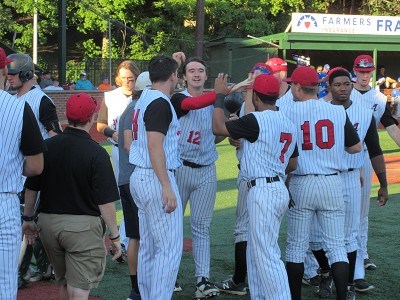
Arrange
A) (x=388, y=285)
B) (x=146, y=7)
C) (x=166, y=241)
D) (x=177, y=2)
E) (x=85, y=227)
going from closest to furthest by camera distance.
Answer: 1. (x=85, y=227)
2. (x=166, y=241)
3. (x=388, y=285)
4. (x=177, y=2)
5. (x=146, y=7)

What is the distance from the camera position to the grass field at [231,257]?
6793mm

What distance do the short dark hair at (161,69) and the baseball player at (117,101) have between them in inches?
74.5

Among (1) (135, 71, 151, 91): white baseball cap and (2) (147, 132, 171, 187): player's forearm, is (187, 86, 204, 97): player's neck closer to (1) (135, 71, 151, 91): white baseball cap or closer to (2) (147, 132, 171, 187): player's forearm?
(1) (135, 71, 151, 91): white baseball cap

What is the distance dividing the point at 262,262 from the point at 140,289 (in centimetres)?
102

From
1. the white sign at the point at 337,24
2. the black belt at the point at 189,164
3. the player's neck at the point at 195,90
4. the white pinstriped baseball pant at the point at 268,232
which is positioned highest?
the white sign at the point at 337,24

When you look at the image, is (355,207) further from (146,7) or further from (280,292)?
(146,7)

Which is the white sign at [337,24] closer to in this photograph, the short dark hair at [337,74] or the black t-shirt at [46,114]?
the short dark hair at [337,74]

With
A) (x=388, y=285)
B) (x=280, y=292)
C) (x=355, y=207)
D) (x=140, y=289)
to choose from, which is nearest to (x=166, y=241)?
(x=140, y=289)

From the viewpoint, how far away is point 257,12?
132 feet

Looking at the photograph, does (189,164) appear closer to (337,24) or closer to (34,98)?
(34,98)

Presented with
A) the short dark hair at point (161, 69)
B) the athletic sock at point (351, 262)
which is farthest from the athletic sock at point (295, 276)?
the short dark hair at point (161, 69)

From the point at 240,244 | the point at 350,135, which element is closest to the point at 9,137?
the point at 350,135

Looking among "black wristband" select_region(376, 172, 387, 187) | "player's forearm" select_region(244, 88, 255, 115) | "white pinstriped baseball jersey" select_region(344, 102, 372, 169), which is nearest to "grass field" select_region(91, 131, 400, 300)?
"black wristband" select_region(376, 172, 387, 187)

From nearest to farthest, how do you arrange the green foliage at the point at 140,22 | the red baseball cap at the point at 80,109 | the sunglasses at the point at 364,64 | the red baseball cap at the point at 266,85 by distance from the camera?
the red baseball cap at the point at 80,109 → the red baseball cap at the point at 266,85 → the sunglasses at the point at 364,64 → the green foliage at the point at 140,22
